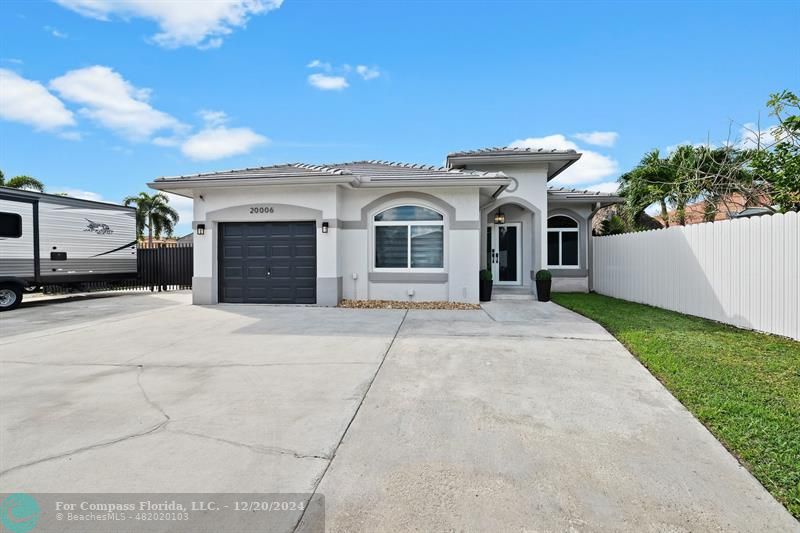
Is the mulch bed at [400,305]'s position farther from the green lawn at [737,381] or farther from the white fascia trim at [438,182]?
the green lawn at [737,381]

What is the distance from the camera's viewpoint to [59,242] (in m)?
12.0

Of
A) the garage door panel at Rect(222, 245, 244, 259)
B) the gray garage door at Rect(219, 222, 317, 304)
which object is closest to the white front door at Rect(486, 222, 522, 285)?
the gray garage door at Rect(219, 222, 317, 304)

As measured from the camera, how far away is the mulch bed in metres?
10.8

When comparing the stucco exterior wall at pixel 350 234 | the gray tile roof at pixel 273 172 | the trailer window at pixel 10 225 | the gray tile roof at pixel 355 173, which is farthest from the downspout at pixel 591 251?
the trailer window at pixel 10 225

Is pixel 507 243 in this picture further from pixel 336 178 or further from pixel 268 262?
pixel 268 262

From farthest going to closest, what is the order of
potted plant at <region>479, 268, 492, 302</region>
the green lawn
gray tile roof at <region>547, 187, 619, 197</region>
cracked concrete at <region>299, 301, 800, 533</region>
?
gray tile roof at <region>547, 187, 619, 197</region>
potted plant at <region>479, 268, 492, 302</region>
the green lawn
cracked concrete at <region>299, 301, 800, 533</region>

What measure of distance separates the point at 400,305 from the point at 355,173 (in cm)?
462

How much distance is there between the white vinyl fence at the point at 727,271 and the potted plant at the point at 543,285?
2.45 metres

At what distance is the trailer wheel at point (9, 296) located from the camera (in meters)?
10.8

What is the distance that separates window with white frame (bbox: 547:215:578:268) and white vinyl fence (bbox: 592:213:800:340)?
3.00 metres

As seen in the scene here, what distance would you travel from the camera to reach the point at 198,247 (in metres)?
11.7

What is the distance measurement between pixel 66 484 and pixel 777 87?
1517cm

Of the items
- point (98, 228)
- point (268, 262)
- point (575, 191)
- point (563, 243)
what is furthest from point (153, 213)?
point (575, 191)

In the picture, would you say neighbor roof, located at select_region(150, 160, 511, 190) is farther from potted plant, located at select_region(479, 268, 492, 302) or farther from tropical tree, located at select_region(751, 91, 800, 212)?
tropical tree, located at select_region(751, 91, 800, 212)
